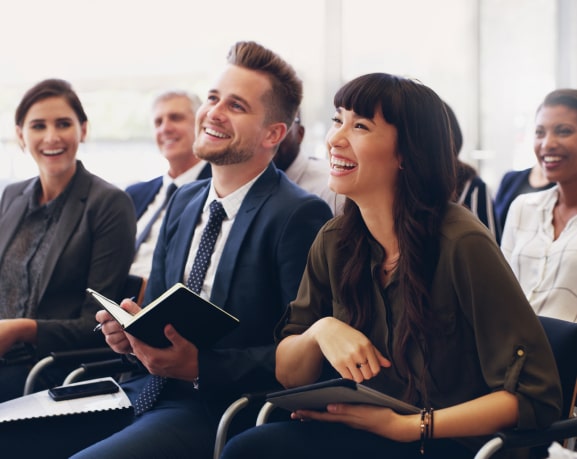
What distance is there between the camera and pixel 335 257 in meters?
1.91

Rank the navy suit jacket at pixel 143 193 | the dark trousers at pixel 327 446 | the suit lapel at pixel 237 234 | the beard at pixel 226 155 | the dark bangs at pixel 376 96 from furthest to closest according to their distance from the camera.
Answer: the navy suit jacket at pixel 143 193 → the beard at pixel 226 155 → the suit lapel at pixel 237 234 → the dark bangs at pixel 376 96 → the dark trousers at pixel 327 446

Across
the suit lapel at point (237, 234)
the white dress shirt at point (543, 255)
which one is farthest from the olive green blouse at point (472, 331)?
the white dress shirt at point (543, 255)

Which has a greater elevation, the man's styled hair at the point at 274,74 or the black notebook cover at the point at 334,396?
the man's styled hair at the point at 274,74

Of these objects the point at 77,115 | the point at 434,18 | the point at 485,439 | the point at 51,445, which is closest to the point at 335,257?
the point at 485,439

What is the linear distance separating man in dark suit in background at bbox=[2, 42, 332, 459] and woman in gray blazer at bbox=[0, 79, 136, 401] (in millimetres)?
311

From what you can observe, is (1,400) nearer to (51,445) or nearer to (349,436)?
(51,445)

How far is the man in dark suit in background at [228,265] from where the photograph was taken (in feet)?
6.56

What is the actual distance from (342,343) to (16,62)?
152 inches

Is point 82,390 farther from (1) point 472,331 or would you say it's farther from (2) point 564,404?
(2) point 564,404

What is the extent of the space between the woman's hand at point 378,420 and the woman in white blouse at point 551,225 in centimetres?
115

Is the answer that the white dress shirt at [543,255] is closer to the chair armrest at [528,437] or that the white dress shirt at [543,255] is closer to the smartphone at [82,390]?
the chair armrest at [528,437]

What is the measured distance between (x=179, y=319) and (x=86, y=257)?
1.00m

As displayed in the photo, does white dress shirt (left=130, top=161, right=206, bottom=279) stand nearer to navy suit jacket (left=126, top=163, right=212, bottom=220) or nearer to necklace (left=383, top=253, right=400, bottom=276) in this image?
navy suit jacket (left=126, top=163, right=212, bottom=220)

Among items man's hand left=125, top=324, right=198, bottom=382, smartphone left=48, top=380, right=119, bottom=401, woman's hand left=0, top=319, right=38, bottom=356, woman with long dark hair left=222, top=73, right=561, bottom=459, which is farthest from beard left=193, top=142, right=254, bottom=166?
woman's hand left=0, top=319, right=38, bottom=356
